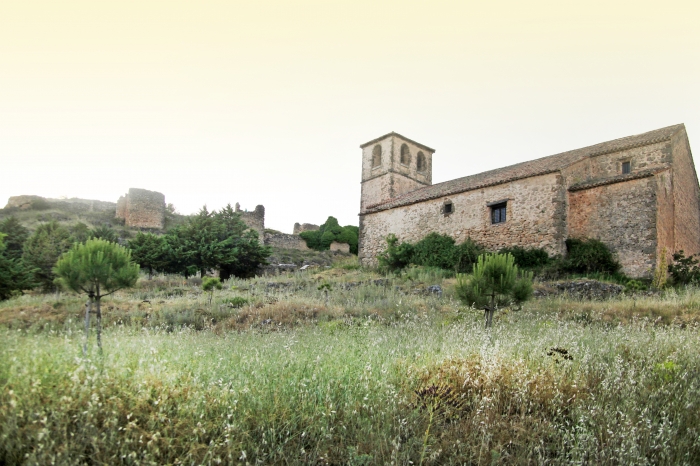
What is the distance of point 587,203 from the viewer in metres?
19.2

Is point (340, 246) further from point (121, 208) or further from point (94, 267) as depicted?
point (94, 267)

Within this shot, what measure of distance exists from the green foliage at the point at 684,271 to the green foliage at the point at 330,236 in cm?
2366

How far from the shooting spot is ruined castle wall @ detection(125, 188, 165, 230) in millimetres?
33531

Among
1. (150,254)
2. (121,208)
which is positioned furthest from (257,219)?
(150,254)

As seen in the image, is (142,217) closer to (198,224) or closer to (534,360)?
(198,224)

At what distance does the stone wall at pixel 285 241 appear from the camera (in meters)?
36.7

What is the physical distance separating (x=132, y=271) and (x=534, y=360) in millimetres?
6477

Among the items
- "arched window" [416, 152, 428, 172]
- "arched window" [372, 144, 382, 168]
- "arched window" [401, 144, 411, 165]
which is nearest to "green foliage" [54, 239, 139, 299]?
"arched window" [372, 144, 382, 168]

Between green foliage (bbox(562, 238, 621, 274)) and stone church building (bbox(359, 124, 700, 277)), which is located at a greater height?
stone church building (bbox(359, 124, 700, 277))

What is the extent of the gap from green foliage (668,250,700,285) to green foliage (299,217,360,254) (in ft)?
77.6

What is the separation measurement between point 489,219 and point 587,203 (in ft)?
13.1

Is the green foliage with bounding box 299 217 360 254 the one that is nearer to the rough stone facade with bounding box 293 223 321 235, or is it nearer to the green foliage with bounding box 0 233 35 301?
the rough stone facade with bounding box 293 223 321 235

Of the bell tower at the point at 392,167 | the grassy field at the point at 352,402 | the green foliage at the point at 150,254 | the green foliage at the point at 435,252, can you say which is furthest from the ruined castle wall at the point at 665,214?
the green foliage at the point at 150,254

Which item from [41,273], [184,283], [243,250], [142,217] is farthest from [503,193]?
[142,217]
